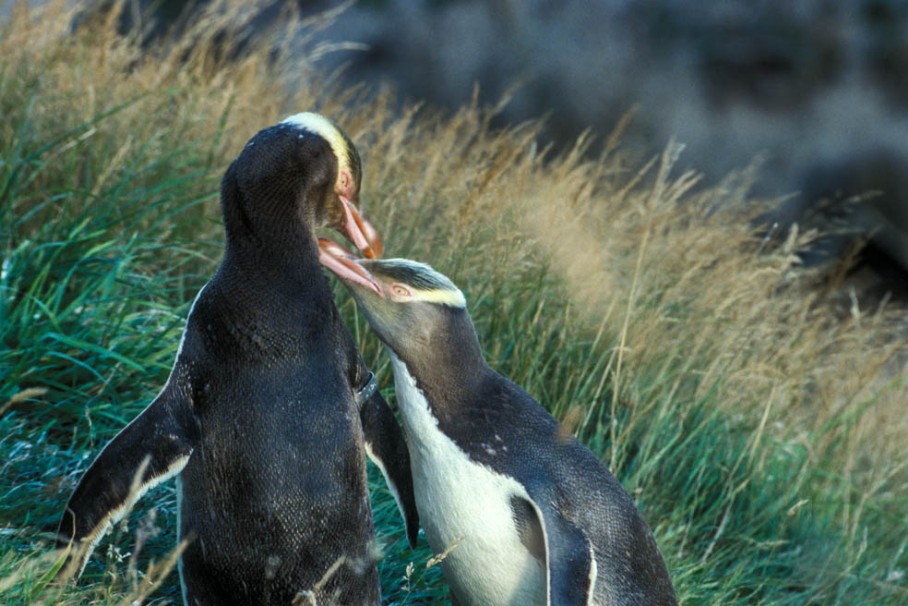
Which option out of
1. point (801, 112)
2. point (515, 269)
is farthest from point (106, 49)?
point (801, 112)

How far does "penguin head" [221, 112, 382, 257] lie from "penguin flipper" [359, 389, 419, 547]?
466mm

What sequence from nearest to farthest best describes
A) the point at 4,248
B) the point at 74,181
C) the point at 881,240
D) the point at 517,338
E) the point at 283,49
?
the point at 4,248 < the point at 517,338 < the point at 74,181 < the point at 283,49 < the point at 881,240

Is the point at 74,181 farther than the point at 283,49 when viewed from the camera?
No

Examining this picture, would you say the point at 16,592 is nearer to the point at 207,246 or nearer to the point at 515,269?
the point at 207,246

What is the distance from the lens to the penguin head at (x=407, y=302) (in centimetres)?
306

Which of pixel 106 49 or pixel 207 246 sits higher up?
pixel 106 49

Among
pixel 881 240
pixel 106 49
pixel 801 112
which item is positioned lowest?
pixel 881 240

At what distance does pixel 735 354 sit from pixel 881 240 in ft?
14.6

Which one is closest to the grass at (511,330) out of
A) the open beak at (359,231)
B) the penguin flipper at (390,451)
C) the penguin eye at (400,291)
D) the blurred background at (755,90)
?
the penguin flipper at (390,451)

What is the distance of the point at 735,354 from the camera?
4723 mm

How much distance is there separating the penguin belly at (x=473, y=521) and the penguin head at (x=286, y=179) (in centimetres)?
60

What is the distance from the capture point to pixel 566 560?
2.88 m

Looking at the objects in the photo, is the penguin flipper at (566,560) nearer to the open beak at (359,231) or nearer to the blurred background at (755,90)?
the open beak at (359,231)

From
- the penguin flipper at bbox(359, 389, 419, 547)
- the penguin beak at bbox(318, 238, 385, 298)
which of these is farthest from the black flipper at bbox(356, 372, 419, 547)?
the penguin beak at bbox(318, 238, 385, 298)
